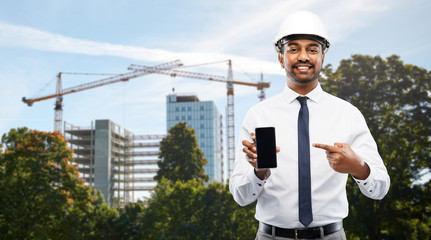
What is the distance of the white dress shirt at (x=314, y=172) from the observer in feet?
15.4

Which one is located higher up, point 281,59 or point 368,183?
point 281,59

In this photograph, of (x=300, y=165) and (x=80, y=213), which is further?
(x=80, y=213)

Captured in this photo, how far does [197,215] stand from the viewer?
45469mm

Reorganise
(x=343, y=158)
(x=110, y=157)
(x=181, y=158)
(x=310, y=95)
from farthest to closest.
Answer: (x=110, y=157) → (x=181, y=158) → (x=310, y=95) → (x=343, y=158)

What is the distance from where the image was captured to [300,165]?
4680 mm

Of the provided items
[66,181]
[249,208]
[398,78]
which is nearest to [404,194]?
[398,78]

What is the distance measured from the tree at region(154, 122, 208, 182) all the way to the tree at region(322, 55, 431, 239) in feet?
99.3

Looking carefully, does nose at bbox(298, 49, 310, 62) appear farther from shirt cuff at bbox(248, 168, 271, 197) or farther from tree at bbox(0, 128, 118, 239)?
tree at bbox(0, 128, 118, 239)

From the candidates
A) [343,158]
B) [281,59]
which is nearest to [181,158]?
[281,59]

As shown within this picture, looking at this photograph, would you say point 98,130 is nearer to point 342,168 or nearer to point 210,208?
point 210,208

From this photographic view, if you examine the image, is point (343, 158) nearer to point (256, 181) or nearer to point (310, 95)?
point (256, 181)

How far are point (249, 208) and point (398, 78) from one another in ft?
59.1

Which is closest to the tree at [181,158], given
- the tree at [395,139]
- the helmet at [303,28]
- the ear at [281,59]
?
the tree at [395,139]

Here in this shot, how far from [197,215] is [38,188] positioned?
1510 cm
